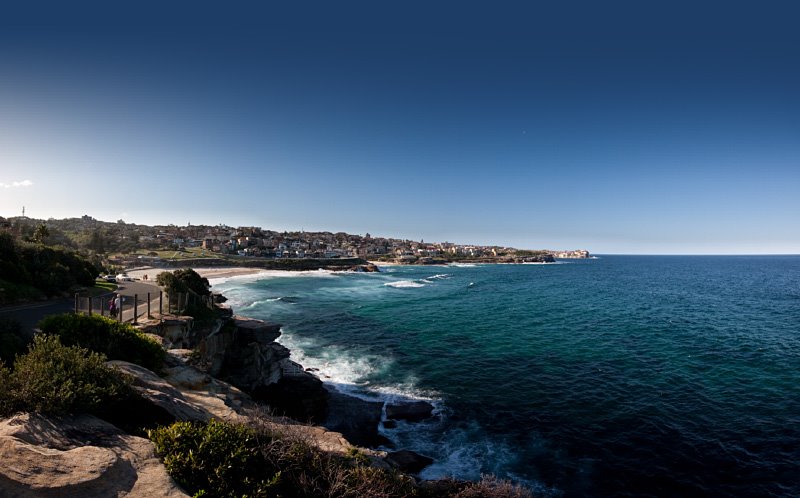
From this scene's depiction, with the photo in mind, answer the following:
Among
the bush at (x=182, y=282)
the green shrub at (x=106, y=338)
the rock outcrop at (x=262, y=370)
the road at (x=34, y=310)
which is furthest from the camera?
the bush at (x=182, y=282)

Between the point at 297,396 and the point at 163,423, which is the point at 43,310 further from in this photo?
the point at 163,423

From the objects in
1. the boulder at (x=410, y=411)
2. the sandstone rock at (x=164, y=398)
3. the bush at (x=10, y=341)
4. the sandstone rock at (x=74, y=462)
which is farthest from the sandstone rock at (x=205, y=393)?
the boulder at (x=410, y=411)

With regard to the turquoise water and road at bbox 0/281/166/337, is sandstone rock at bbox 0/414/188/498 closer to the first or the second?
the turquoise water

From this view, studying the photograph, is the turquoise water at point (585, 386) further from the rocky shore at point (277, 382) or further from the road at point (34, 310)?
the road at point (34, 310)

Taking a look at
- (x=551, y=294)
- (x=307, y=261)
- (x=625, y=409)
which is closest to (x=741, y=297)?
(x=551, y=294)

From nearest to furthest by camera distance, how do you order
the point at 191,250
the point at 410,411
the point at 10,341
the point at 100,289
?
the point at 10,341
the point at 410,411
the point at 100,289
the point at 191,250

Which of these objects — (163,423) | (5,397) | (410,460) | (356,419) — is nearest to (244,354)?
(356,419)
